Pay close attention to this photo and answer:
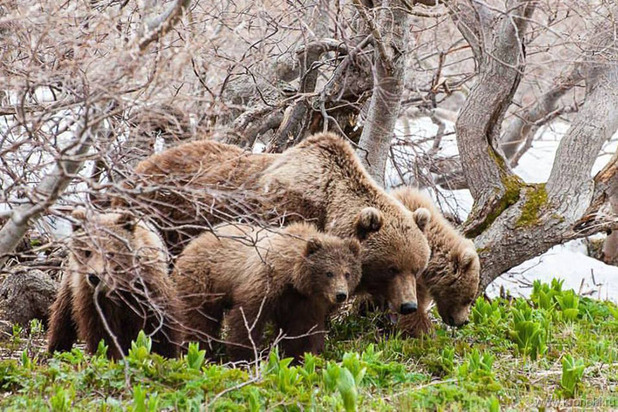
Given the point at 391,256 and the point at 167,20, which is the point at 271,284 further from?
the point at 167,20

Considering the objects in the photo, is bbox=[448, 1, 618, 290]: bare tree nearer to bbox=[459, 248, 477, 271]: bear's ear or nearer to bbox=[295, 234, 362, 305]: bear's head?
bbox=[459, 248, 477, 271]: bear's ear

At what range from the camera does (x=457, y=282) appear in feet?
28.9

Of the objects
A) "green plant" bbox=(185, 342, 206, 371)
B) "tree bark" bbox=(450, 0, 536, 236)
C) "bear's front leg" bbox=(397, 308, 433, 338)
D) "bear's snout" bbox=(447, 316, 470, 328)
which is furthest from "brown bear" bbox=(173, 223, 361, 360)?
"tree bark" bbox=(450, 0, 536, 236)

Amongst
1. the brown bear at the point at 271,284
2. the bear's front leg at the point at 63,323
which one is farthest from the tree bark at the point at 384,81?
the bear's front leg at the point at 63,323

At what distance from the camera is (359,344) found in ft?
27.1

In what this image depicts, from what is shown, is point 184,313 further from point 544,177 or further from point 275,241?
point 544,177

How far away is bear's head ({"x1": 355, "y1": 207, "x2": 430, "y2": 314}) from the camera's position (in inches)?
312

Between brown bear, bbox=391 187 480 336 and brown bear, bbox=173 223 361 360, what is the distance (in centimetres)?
146

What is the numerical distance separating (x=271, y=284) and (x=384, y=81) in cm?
305

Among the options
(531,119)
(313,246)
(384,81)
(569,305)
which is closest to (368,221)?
(313,246)

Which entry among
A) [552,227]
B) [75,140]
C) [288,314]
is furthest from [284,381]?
[552,227]

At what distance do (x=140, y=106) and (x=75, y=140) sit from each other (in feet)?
1.51

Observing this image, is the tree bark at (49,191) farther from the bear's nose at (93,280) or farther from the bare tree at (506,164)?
the bare tree at (506,164)

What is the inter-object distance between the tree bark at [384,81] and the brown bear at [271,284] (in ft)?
6.64
